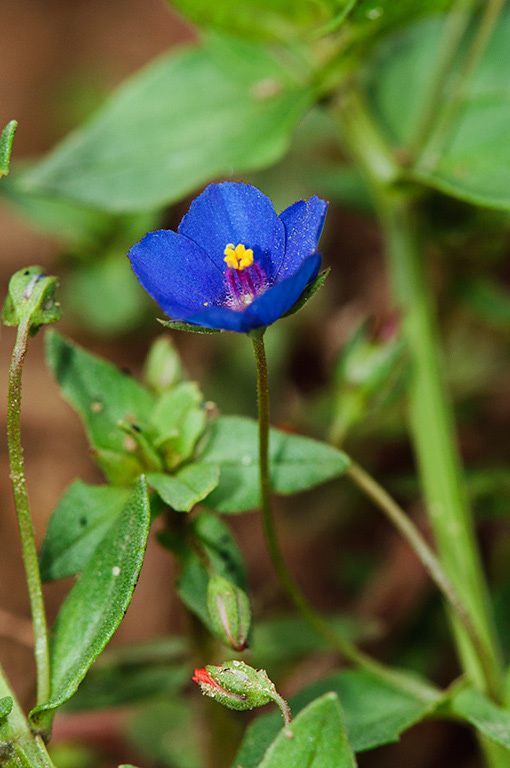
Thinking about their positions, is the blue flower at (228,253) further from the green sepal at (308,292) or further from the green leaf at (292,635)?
the green leaf at (292,635)

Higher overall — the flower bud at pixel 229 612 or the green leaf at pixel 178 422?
the green leaf at pixel 178 422

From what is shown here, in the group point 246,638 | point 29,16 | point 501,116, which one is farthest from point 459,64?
point 29,16

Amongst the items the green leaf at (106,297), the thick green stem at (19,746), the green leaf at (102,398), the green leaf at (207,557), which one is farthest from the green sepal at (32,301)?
the green leaf at (106,297)

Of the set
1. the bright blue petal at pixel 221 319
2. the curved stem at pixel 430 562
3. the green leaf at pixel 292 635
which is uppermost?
the bright blue petal at pixel 221 319

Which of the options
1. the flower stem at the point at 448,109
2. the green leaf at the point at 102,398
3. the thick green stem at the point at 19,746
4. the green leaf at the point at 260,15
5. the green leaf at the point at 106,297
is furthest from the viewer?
the green leaf at the point at 106,297

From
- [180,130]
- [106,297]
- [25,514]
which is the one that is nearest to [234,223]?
[25,514]

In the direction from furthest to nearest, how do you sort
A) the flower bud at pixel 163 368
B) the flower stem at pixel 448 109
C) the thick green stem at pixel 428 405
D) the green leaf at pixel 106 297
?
the green leaf at pixel 106 297 < the flower stem at pixel 448 109 < the thick green stem at pixel 428 405 < the flower bud at pixel 163 368

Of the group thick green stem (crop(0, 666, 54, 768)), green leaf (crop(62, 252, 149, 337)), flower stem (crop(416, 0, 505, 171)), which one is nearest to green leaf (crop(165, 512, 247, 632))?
thick green stem (crop(0, 666, 54, 768))
